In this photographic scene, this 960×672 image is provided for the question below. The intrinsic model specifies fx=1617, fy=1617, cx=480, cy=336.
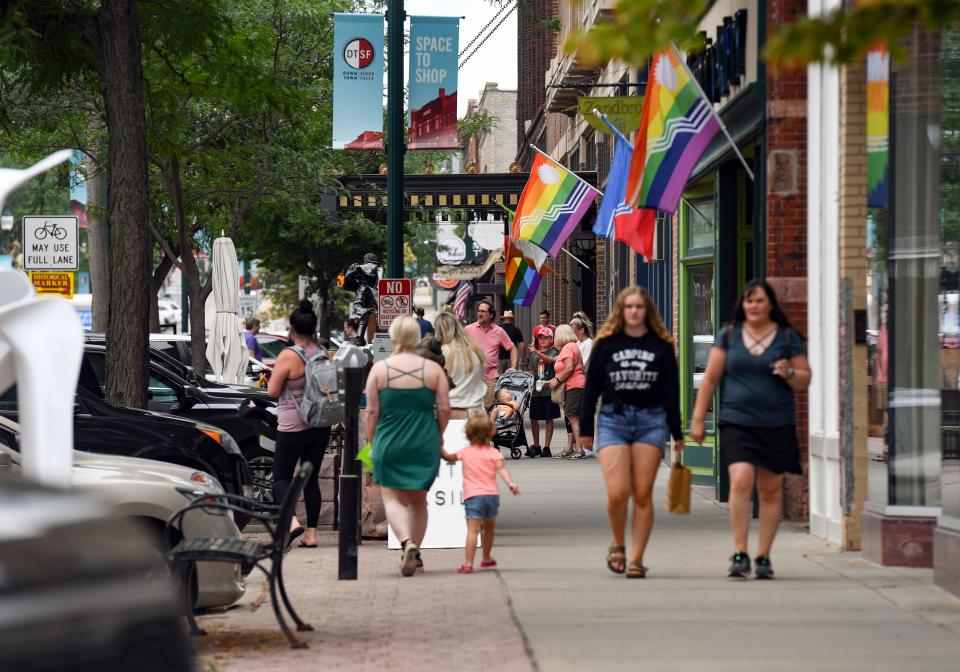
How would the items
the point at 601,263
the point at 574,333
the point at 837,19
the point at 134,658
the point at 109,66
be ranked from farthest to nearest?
1. the point at 601,263
2. the point at 574,333
3. the point at 109,66
4. the point at 837,19
5. the point at 134,658

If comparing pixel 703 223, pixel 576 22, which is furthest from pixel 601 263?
pixel 703 223

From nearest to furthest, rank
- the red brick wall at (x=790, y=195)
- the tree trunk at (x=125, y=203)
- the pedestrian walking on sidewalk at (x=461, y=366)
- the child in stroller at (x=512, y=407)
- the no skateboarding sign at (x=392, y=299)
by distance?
the red brick wall at (x=790, y=195) < the pedestrian walking on sidewalk at (x=461, y=366) < the tree trunk at (x=125, y=203) < the no skateboarding sign at (x=392, y=299) < the child in stroller at (x=512, y=407)

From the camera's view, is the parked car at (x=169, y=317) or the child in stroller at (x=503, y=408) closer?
the child in stroller at (x=503, y=408)

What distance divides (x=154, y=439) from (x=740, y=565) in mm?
4836

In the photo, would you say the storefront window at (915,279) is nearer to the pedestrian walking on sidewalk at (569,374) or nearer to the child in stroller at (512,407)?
the child in stroller at (512,407)

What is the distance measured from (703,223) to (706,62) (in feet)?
7.27

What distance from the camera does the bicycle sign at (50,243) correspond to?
19.0 m

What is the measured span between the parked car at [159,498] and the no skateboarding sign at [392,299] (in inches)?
270

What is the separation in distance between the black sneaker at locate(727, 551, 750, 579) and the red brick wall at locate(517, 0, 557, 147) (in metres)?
30.6

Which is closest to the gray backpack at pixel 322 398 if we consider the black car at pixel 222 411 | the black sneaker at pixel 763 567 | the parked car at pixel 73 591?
the black car at pixel 222 411

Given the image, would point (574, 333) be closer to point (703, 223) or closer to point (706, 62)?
point (703, 223)

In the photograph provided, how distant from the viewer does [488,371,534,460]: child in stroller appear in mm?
21141

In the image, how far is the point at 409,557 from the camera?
428 inches

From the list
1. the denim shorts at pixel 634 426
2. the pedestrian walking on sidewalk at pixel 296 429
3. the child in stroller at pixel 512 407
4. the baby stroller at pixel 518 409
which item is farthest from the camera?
the baby stroller at pixel 518 409
